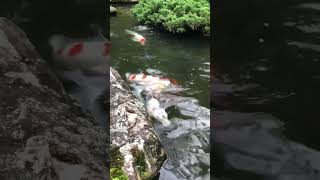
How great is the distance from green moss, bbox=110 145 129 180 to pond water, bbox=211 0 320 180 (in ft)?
2.71

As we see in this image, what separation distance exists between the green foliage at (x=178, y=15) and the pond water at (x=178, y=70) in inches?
8.1

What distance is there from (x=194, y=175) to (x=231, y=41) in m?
2.88

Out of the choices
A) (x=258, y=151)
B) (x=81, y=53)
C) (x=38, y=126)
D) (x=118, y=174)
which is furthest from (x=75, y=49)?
(x=258, y=151)

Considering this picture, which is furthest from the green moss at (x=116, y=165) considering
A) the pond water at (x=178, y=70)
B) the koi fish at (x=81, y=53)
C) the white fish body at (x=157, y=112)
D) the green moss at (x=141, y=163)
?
the white fish body at (x=157, y=112)

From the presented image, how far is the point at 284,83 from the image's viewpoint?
5.29 m

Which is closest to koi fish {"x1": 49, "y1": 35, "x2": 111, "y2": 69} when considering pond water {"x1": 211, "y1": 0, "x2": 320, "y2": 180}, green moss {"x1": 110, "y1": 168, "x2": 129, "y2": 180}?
green moss {"x1": 110, "y1": 168, "x2": 129, "y2": 180}

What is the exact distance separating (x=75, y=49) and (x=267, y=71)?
2.58 m

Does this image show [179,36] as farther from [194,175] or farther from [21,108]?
[21,108]

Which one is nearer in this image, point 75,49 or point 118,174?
point 118,174

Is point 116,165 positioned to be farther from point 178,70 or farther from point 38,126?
point 178,70

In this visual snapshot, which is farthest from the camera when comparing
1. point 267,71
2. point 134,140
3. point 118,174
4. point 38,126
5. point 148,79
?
point 148,79

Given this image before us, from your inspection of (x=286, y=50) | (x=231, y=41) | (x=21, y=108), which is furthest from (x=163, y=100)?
(x=21, y=108)

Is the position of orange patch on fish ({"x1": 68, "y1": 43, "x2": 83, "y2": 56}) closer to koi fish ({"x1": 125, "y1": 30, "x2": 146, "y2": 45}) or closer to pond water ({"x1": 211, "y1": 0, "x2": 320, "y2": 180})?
pond water ({"x1": 211, "y1": 0, "x2": 320, "y2": 180})

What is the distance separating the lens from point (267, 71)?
5.73 metres
